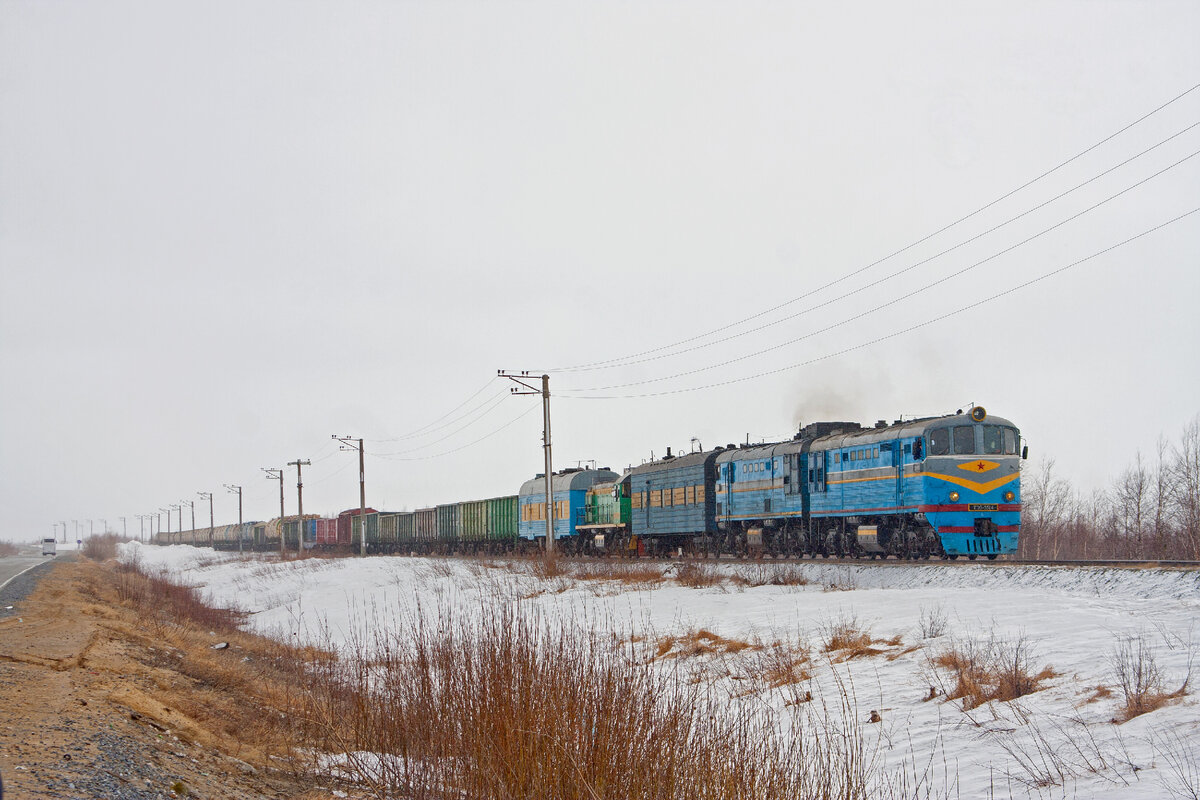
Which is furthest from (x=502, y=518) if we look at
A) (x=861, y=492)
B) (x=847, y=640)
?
(x=847, y=640)

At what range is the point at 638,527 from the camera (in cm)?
3978

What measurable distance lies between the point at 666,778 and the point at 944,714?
4203 millimetres

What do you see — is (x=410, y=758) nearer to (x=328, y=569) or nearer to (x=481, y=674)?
(x=481, y=674)

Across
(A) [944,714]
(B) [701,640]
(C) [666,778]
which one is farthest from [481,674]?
(B) [701,640]

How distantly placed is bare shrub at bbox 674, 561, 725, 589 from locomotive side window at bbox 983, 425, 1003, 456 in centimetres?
711

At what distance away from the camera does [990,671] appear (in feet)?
33.8

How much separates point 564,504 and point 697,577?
2331cm

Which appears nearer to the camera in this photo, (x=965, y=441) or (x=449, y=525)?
(x=965, y=441)

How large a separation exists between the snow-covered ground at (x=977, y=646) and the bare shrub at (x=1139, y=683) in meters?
0.09

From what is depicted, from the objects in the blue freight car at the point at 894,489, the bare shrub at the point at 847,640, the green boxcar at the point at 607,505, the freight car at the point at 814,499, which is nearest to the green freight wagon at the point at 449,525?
the freight car at the point at 814,499

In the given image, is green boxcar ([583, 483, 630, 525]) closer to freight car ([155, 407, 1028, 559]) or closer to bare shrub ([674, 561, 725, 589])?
freight car ([155, 407, 1028, 559])

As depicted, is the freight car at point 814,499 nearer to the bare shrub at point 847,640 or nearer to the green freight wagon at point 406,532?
the bare shrub at point 847,640

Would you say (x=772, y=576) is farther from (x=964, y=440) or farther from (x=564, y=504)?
(x=564, y=504)

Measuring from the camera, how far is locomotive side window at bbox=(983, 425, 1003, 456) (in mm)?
23000
